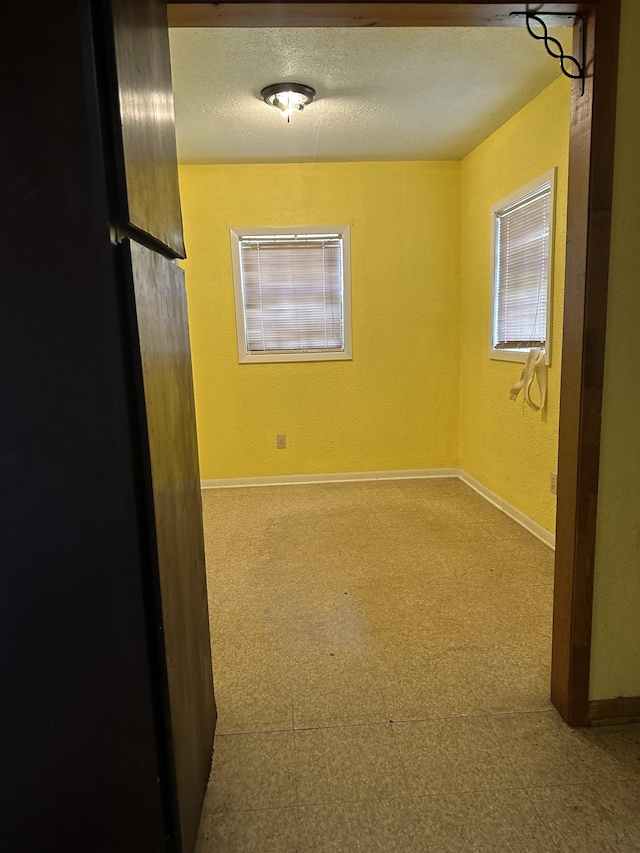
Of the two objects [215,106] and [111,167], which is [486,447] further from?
[111,167]

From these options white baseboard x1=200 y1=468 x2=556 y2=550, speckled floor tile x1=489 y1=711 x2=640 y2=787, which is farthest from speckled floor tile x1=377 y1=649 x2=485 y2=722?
white baseboard x1=200 y1=468 x2=556 y2=550

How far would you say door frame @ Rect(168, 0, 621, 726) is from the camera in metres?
1.27

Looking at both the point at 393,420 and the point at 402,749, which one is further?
the point at 393,420

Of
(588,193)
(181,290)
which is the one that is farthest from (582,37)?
(181,290)

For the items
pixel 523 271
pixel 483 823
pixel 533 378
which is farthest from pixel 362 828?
pixel 523 271

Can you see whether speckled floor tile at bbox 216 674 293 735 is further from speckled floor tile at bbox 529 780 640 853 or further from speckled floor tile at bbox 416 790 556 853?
speckled floor tile at bbox 529 780 640 853

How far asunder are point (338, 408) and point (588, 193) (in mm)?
2939

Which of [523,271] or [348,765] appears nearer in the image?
[348,765]

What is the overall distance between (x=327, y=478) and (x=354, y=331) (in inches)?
49.6

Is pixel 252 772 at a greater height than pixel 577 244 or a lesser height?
lesser

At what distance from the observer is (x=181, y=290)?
48.8 inches

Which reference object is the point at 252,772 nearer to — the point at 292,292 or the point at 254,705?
the point at 254,705

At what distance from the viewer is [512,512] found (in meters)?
3.37

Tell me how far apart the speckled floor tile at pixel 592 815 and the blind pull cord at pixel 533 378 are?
6.38ft
